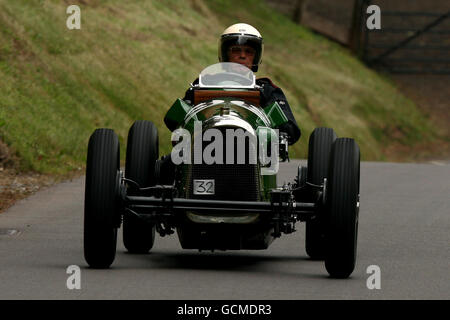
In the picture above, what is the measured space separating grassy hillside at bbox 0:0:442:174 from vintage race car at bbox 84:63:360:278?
9.58 m

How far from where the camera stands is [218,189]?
1116 centimetres

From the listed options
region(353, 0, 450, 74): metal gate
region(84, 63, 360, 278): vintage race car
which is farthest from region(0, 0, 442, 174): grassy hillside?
region(84, 63, 360, 278): vintage race car

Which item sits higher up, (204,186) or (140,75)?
(140,75)

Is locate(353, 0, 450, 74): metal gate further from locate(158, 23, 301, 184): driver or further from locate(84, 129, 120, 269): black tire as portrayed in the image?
locate(84, 129, 120, 269): black tire

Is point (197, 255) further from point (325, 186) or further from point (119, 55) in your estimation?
point (119, 55)

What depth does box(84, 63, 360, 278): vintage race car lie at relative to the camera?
1076 centimetres

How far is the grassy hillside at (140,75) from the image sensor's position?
24266mm

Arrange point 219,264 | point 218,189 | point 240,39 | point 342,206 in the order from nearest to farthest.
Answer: point 342,206 → point 218,189 → point 219,264 → point 240,39

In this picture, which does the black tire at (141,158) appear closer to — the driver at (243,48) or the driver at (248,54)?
the driver at (248,54)

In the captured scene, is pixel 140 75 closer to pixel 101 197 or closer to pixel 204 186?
pixel 204 186

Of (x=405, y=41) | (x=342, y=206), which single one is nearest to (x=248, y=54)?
(x=342, y=206)

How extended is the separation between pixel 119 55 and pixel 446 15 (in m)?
19.5

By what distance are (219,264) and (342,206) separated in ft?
5.61
